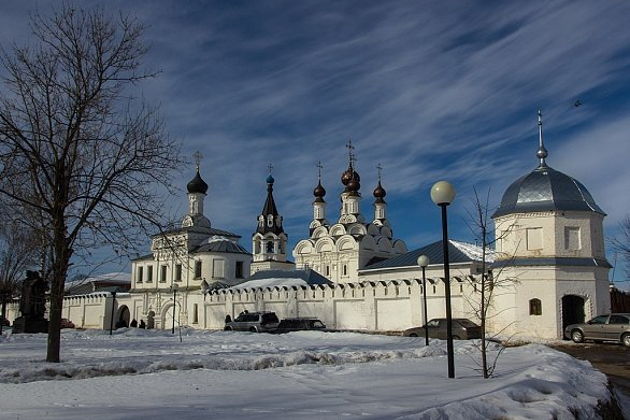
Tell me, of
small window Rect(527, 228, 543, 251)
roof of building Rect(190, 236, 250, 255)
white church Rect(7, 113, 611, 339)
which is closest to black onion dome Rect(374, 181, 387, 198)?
white church Rect(7, 113, 611, 339)

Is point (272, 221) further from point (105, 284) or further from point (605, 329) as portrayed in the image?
point (605, 329)

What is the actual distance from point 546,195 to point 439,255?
48.8ft

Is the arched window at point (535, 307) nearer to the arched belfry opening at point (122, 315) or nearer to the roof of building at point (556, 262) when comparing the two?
the roof of building at point (556, 262)

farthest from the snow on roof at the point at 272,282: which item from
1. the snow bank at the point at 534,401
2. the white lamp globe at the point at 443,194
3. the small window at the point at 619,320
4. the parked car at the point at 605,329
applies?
the snow bank at the point at 534,401

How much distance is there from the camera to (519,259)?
82.3ft

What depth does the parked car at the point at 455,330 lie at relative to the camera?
21.6 m

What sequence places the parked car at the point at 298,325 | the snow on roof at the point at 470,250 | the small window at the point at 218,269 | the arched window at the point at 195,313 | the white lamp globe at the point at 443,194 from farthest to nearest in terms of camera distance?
the small window at the point at 218,269
the arched window at the point at 195,313
the snow on roof at the point at 470,250
the parked car at the point at 298,325
the white lamp globe at the point at 443,194

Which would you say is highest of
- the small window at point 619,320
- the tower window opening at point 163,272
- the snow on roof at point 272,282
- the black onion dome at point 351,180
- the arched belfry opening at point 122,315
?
the black onion dome at point 351,180

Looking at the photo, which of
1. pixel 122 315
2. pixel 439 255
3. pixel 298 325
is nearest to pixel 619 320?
pixel 298 325

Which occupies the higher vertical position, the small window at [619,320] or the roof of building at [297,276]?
the roof of building at [297,276]

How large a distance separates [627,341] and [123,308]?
1712 inches

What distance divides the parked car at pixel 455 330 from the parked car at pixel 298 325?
5890mm

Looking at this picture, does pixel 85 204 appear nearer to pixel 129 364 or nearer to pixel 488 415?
pixel 129 364

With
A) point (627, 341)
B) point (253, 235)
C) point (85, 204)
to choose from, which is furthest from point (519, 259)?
point (253, 235)
